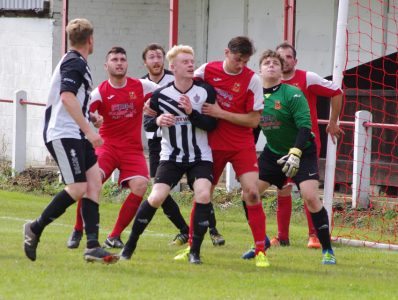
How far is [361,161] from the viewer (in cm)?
1464

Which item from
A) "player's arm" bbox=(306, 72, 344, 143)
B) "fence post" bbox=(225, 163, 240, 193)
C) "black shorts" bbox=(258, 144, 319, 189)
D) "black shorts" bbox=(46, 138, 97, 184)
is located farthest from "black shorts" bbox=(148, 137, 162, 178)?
"fence post" bbox=(225, 163, 240, 193)

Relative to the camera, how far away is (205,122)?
9.76 m

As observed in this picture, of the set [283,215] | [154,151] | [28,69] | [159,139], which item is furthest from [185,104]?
[28,69]

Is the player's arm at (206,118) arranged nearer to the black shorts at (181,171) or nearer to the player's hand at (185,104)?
the player's hand at (185,104)

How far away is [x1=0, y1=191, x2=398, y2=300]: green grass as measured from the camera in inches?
329

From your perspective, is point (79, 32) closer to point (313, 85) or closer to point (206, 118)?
point (206, 118)

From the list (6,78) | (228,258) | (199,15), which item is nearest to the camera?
(228,258)

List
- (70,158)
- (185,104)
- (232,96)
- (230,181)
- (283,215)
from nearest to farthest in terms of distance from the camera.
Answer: (70,158) → (185,104) → (232,96) → (283,215) → (230,181)

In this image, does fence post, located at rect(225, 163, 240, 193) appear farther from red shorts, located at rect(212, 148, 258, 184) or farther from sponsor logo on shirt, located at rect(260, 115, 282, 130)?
red shorts, located at rect(212, 148, 258, 184)

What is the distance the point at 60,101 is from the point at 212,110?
131 cm

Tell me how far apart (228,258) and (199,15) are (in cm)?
1011

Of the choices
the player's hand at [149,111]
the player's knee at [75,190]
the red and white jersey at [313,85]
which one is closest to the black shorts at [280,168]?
the red and white jersey at [313,85]

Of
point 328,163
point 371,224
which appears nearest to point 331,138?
point 328,163

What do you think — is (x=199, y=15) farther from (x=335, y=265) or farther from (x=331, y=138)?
(x=335, y=265)
